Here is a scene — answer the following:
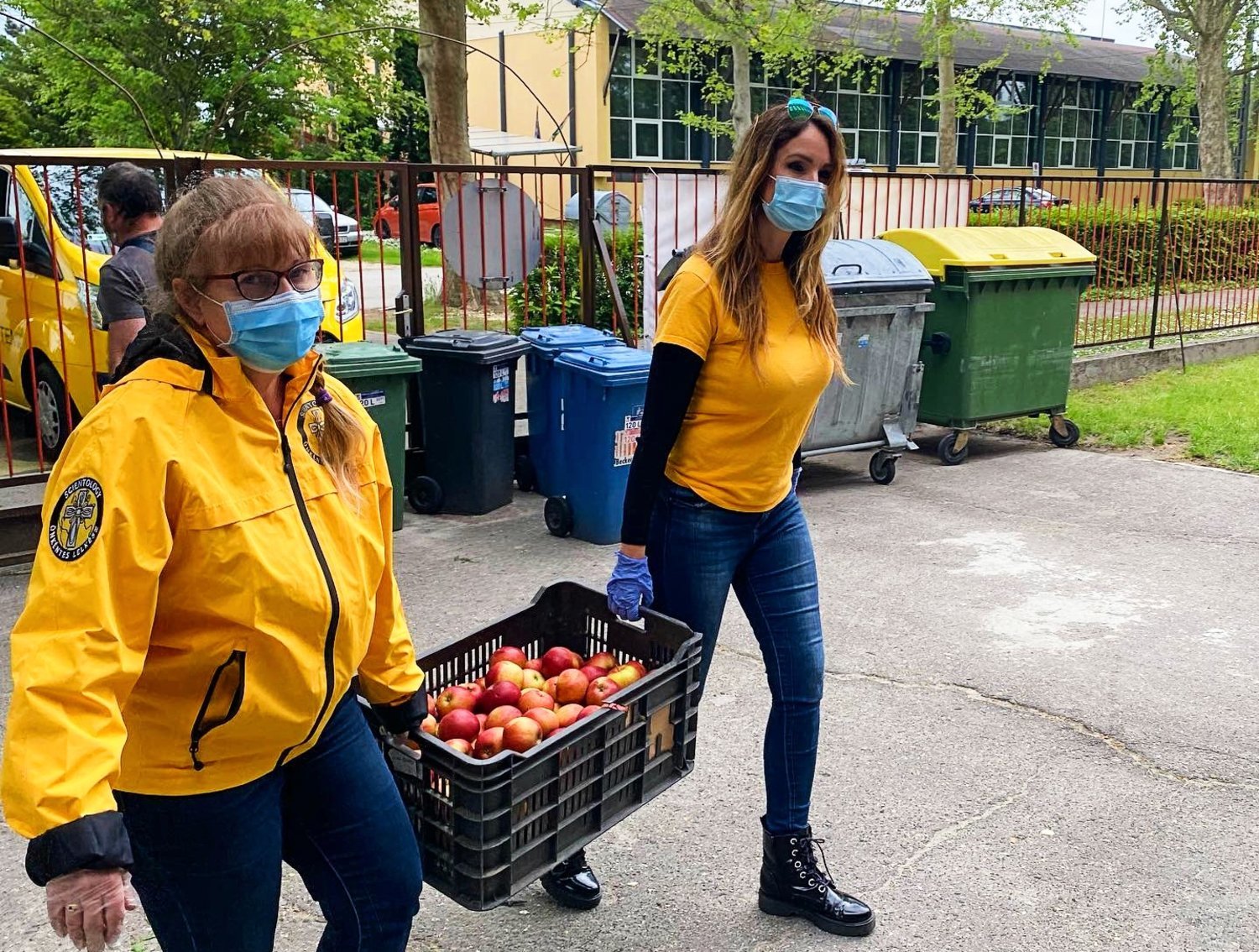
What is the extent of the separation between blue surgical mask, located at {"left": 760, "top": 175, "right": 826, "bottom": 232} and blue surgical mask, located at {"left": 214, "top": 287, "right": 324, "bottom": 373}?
1289mm

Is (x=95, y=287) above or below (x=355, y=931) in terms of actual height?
above

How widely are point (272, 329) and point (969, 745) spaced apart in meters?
3.09

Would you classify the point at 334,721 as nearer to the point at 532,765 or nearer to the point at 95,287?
the point at 532,765

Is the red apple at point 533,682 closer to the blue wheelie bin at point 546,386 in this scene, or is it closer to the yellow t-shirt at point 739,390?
the yellow t-shirt at point 739,390

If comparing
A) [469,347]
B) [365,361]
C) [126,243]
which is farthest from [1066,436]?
[126,243]

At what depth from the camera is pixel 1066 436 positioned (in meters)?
9.30

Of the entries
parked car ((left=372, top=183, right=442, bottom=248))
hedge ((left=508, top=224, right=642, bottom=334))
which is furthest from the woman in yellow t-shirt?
hedge ((left=508, top=224, right=642, bottom=334))

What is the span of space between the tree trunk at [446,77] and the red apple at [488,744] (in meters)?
11.2

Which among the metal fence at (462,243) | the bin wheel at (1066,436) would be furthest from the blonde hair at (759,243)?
the bin wheel at (1066,436)

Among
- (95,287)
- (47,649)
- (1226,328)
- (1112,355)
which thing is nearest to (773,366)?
(47,649)

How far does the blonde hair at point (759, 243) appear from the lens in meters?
2.90

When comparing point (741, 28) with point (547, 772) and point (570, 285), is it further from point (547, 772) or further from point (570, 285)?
point (547, 772)

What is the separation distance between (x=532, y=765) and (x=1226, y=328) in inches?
540

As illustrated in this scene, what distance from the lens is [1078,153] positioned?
46969mm
